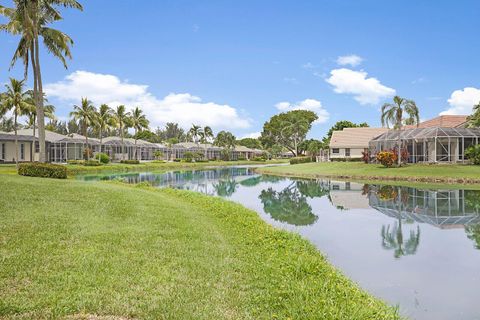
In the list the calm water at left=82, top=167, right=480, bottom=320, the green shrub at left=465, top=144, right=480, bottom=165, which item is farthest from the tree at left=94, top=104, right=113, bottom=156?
the green shrub at left=465, top=144, right=480, bottom=165

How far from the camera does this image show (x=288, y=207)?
1869 cm

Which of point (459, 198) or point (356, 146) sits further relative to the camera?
point (356, 146)

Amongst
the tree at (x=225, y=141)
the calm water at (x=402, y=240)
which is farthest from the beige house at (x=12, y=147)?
the tree at (x=225, y=141)

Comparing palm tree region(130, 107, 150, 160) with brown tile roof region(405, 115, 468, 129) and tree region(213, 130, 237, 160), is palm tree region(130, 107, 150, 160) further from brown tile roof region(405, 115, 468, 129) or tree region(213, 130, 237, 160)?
brown tile roof region(405, 115, 468, 129)

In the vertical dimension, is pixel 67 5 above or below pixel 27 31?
above

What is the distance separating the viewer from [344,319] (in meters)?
4.89

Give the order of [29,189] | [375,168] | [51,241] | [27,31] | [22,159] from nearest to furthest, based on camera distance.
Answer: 1. [51,241]
2. [29,189]
3. [27,31]
4. [375,168]
5. [22,159]

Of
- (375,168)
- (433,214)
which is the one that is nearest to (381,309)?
(433,214)

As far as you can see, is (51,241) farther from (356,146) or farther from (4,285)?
(356,146)

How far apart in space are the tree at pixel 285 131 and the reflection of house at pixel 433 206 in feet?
227

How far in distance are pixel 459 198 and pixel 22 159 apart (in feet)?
162

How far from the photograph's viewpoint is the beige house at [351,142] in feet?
200

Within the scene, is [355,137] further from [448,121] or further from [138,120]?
[138,120]

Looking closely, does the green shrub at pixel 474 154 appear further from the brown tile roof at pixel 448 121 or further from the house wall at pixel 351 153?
the house wall at pixel 351 153
